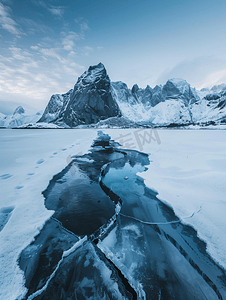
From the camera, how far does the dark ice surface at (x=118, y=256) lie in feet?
5.70

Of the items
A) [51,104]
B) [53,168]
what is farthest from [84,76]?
[53,168]

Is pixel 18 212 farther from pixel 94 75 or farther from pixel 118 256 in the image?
pixel 94 75

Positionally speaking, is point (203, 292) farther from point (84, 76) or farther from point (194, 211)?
point (84, 76)

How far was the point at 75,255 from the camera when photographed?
7.18 ft

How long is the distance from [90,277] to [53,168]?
4.72 m

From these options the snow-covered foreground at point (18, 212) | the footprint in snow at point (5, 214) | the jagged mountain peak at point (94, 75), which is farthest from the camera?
the jagged mountain peak at point (94, 75)

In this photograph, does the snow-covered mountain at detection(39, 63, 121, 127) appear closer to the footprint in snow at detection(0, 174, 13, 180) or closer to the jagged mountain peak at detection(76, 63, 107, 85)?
the jagged mountain peak at detection(76, 63, 107, 85)

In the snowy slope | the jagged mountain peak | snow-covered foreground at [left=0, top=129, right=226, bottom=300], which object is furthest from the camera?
the snowy slope

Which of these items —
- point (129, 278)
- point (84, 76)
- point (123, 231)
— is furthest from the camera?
point (84, 76)

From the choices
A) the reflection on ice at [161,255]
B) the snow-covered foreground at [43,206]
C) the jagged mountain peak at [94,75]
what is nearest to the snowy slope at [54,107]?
the jagged mountain peak at [94,75]

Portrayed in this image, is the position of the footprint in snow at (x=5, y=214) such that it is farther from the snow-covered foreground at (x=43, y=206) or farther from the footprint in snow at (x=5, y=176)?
the footprint in snow at (x=5, y=176)

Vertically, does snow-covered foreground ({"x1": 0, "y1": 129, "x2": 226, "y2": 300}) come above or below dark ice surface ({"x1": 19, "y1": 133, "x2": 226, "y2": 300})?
above

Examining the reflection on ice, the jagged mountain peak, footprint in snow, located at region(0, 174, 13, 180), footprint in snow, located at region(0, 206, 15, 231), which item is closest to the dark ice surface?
the reflection on ice

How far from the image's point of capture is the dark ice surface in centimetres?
174
